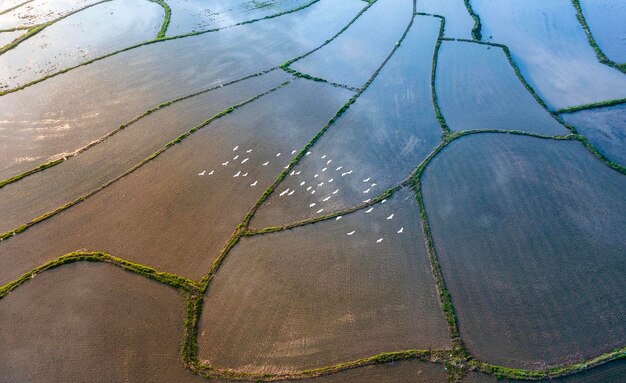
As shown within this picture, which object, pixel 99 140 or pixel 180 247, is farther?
pixel 99 140

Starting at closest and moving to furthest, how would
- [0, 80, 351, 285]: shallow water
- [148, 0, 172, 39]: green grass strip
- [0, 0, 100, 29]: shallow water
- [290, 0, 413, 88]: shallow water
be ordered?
[0, 80, 351, 285]: shallow water < [290, 0, 413, 88]: shallow water < [148, 0, 172, 39]: green grass strip < [0, 0, 100, 29]: shallow water

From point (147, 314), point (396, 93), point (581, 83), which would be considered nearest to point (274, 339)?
point (147, 314)

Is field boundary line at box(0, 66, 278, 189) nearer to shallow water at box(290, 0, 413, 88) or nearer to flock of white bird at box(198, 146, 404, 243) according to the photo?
shallow water at box(290, 0, 413, 88)

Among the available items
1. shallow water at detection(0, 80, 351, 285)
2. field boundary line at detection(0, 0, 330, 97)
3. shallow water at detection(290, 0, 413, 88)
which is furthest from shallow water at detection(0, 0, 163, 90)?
shallow water at detection(290, 0, 413, 88)

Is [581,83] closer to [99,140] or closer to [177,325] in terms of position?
[177,325]

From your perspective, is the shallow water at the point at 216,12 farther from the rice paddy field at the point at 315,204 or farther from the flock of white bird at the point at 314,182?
the flock of white bird at the point at 314,182

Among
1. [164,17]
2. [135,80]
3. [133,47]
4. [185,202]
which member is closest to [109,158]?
[185,202]

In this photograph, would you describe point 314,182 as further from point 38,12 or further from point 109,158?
point 38,12
